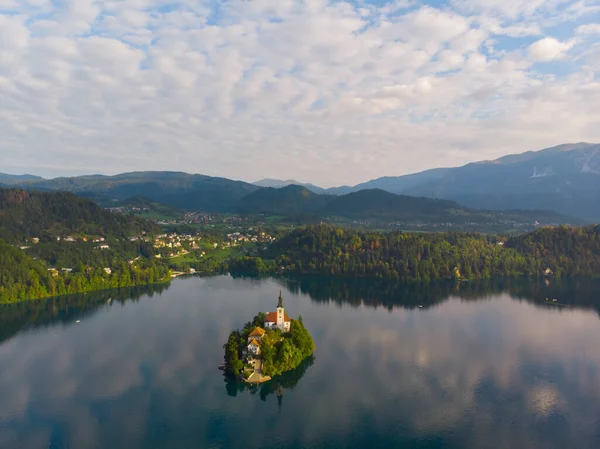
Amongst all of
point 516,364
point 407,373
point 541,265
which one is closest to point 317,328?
point 407,373

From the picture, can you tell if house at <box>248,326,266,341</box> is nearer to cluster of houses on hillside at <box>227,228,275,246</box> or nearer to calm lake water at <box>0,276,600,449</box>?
calm lake water at <box>0,276,600,449</box>

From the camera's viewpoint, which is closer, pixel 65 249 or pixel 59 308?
pixel 59 308

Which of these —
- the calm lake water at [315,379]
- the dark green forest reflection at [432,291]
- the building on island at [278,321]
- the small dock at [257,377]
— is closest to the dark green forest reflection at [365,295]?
the dark green forest reflection at [432,291]

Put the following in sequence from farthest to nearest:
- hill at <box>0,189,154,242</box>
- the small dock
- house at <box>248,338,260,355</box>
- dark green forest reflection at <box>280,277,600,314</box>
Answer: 1. hill at <box>0,189,154,242</box>
2. dark green forest reflection at <box>280,277,600,314</box>
3. house at <box>248,338,260,355</box>
4. the small dock

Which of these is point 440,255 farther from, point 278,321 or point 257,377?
point 257,377

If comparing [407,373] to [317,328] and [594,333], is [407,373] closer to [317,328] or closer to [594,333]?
[317,328]

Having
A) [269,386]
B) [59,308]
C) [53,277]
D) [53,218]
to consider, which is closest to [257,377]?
[269,386]

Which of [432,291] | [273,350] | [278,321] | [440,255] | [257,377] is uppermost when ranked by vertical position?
[440,255]

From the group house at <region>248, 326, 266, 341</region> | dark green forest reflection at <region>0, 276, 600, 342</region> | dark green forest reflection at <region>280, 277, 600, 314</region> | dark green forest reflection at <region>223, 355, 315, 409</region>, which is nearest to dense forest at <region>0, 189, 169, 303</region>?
dark green forest reflection at <region>0, 276, 600, 342</region>
